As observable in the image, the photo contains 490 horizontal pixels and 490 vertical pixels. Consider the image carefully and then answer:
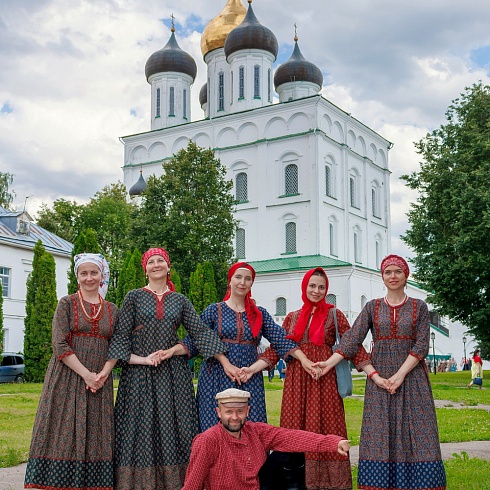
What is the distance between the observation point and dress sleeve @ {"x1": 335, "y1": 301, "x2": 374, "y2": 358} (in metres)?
5.51

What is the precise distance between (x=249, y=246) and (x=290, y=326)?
34.9 m

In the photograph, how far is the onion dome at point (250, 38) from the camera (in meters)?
42.1

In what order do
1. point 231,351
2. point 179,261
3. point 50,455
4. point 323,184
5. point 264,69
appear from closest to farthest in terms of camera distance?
point 50,455, point 231,351, point 179,261, point 323,184, point 264,69

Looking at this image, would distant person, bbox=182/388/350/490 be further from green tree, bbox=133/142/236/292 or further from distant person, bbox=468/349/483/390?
green tree, bbox=133/142/236/292

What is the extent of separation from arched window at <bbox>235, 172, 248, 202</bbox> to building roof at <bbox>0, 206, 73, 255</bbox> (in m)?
12.6

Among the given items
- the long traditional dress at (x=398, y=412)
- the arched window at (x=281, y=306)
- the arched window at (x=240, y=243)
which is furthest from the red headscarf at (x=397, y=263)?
the arched window at (x=240, y=243)

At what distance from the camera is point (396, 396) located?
17.2 feet

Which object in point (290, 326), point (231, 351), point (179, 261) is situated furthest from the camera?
point (179, 261)

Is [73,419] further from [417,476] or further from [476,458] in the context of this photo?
[476,458]

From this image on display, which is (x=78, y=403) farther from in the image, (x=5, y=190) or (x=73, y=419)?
(x=5, y=190)

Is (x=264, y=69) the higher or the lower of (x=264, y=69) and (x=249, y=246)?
→ the higher

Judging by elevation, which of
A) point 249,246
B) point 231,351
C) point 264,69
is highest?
point 264,69

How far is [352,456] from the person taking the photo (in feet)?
24.6

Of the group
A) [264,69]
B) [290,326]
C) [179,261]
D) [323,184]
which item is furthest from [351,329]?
[264,69]
